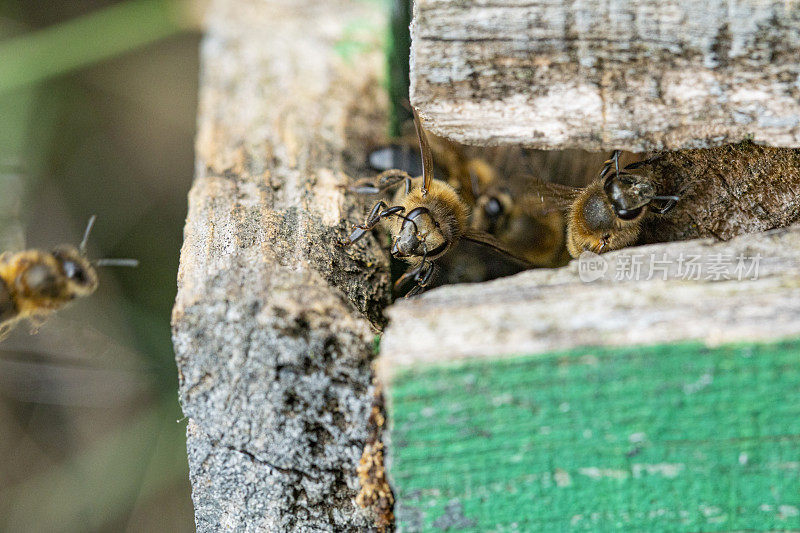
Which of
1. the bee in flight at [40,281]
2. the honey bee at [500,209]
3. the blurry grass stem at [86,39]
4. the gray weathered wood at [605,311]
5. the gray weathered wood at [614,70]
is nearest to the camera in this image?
the gray weathered wood at [605,311]

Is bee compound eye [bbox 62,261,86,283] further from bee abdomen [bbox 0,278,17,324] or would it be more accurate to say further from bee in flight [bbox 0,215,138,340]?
bee abdomen [bbox 0,278,17,324]

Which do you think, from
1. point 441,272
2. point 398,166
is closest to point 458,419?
point 441,272

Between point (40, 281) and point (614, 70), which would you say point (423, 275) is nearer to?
point (614, 70)

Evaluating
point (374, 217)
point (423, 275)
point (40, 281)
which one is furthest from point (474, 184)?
point (40, 281)

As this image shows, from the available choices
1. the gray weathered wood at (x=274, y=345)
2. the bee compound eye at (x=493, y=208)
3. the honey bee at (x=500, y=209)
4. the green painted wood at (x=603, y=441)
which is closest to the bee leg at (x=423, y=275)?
the gray weathered wood at (x=274, y=345)

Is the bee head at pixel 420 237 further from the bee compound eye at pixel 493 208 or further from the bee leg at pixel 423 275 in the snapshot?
the bee compound eye at pixel 493 208

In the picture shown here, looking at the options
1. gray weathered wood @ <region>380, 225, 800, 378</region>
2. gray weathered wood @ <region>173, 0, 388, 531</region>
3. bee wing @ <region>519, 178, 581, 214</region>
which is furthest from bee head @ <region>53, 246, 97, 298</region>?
gray weathered wood @ <region>380, 225, 800, 378</region>

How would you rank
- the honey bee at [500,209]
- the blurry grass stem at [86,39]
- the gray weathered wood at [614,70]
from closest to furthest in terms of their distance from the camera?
the gray weathered wood at [614,70], the honey bee at [500,209], the blurry grass stem at [86,39]
